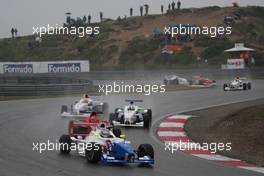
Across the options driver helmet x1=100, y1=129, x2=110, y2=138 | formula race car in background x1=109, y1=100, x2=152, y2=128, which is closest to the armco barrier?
formula race car in background x1=109, y1=100, x2=152, y2=128

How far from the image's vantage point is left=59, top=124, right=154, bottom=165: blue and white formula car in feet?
38.5

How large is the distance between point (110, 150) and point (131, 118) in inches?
268

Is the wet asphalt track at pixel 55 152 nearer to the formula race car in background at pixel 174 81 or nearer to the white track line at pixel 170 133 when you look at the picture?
the white track line at pixel 170 133

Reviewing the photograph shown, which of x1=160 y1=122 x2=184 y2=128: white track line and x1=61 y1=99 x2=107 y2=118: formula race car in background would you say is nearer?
x1=160 y1=122 x2=184 y2=128: white track line

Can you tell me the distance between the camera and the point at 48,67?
50.5m

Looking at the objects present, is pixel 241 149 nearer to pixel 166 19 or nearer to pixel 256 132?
pixel 256 132

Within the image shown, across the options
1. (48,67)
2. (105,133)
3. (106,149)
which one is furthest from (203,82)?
(106,149)

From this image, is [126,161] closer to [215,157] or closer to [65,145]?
[65,145]

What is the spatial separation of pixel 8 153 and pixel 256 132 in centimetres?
584

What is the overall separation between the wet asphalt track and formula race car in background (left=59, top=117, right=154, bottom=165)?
174 mm

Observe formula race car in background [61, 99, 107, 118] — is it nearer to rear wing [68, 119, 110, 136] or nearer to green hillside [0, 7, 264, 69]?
rear wing [68, 119, 110, 136]

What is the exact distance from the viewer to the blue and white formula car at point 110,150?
11734mm

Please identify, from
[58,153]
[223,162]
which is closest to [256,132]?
[223,162]

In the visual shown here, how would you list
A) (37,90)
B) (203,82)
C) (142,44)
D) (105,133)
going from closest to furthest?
(105,133) → (37,90) → (203,82) → (142,44)
